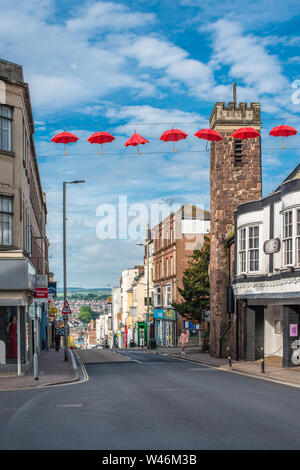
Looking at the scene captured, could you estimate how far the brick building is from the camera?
2360 inches

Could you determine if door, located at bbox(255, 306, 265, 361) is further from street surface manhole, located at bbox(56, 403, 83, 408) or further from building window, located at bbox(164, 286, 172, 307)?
building window, located at bbox(164, 286, 172, 307)

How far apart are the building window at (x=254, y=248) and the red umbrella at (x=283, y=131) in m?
10.6

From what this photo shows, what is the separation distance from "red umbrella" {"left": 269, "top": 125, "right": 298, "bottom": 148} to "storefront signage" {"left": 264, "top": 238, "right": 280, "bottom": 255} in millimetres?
8486

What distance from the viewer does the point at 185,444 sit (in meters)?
9.16

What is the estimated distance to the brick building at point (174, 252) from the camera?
59.9m

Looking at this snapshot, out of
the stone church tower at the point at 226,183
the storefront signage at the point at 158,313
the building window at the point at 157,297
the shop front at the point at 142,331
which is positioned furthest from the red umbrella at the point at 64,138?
the shop front at the point at 142,331

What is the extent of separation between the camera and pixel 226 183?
3744 centimetres

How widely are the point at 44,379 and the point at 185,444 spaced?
14527mm

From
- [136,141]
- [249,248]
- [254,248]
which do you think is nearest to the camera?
[136,141]

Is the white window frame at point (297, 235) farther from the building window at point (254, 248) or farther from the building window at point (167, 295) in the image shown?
the building window at point (167, 295)

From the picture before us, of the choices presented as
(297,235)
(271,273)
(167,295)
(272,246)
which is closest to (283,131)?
(297,235)

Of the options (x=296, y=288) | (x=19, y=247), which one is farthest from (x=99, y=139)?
(x=296, y=288)

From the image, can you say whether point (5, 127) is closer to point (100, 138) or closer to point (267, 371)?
point (100, 138)

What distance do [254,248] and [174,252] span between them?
29.8 meters
